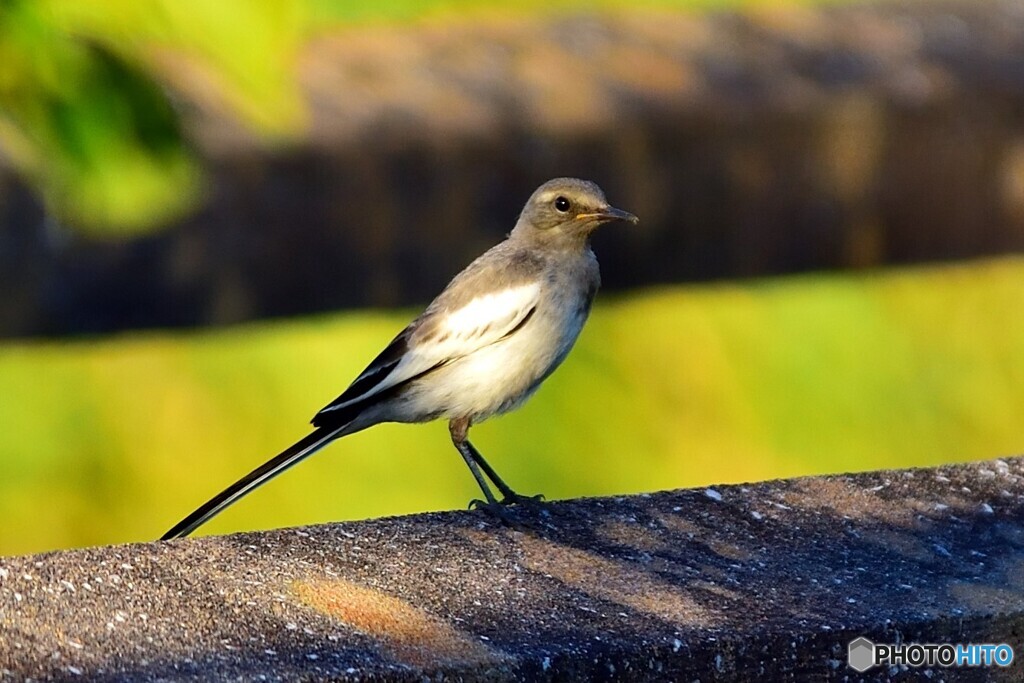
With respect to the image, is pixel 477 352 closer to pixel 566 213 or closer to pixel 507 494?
pixel 507 494

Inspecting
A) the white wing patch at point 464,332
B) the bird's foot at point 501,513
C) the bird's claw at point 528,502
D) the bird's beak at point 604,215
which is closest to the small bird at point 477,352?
the white wing patch at point 464,332

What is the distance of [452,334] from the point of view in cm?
564

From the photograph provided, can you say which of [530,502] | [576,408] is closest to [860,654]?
[530,502]

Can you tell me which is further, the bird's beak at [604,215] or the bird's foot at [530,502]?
the bird's beak at [604,215]

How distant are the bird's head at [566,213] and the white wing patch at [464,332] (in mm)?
404

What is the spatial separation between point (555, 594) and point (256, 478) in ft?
4.91

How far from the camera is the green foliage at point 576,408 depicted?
8.85 m

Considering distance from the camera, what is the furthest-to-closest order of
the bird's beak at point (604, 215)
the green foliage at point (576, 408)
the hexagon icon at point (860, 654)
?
the green foliage at point (576, 408) < the bird's beak at point (604, 215) < the hexagon icon at point (860, 654)

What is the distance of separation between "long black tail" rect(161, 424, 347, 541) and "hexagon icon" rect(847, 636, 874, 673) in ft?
5.59

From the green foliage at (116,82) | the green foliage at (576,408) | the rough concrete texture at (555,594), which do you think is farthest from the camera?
the green foliage at (576,408)

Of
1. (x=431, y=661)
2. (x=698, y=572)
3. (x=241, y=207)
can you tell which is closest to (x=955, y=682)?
(x=698, y=572)

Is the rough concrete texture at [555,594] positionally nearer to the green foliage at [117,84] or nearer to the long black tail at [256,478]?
the long black tail at [256,478]

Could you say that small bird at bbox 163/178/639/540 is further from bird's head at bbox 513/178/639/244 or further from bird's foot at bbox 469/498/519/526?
bird's foot at bbox 469/498/519/526

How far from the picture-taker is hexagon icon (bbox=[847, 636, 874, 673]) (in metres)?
3.43
